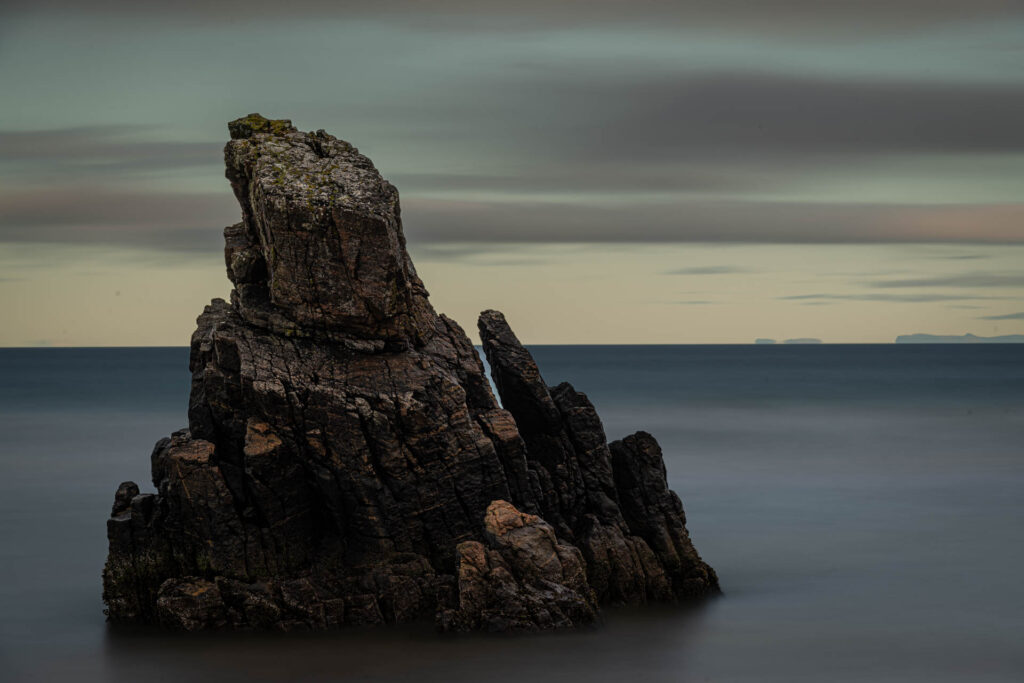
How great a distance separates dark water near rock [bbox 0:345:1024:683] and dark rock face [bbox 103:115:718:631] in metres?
0.71

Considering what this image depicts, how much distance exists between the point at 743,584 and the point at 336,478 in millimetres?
10177

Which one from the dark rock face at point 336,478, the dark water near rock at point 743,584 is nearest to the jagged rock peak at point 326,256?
the dark rock face at point 336,478

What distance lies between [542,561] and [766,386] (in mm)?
118393

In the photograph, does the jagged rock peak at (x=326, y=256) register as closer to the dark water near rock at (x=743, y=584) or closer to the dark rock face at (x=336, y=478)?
the dark rock face at (x=336, y=478)

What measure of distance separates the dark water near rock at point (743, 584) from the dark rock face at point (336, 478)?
71 centimetres

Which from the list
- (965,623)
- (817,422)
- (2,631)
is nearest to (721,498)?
(965,623)

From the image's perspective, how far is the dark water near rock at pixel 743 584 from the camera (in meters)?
20.4

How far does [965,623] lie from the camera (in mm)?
24859

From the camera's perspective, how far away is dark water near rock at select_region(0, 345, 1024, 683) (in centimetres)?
2036

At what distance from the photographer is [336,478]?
21688 mm

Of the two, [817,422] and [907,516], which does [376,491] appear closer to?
[907,516]

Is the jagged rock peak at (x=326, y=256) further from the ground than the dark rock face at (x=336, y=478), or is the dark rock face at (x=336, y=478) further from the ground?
the jagged rock peak at (x=326, y=256)

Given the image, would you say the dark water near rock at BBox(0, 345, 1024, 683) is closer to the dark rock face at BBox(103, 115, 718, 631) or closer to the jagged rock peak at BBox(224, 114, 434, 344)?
the dark rock face at BBox(103, 115, 718, 631)

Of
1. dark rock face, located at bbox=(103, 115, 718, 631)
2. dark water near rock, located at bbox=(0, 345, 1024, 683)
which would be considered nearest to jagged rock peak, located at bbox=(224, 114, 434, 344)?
dark rock face, located at bbox=(103, 115, 718, 631)
